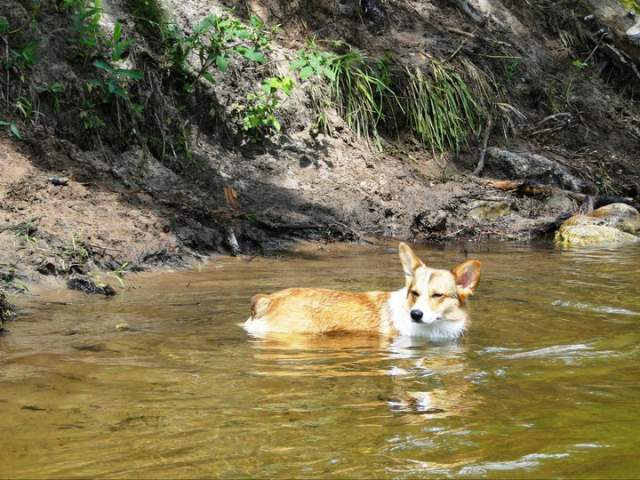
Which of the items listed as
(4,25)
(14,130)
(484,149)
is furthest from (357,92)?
(14,130)

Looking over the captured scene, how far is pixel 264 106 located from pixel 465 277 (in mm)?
5601

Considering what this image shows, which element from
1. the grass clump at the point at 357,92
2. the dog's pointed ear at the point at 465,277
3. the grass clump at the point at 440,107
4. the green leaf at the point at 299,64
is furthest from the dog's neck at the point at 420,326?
the grass clump at the point at 440,107

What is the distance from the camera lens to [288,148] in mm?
11375

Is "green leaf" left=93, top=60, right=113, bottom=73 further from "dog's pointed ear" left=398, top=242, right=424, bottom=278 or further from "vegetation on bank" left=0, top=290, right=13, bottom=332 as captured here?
"dog's pointed ear" left=398, top=242, right=424, bottom=278

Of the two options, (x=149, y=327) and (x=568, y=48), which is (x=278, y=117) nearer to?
(x=149, y=327)

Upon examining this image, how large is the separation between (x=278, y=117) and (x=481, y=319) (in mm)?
6096

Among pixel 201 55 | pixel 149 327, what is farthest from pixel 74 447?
pixel 201 55

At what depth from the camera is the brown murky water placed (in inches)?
118

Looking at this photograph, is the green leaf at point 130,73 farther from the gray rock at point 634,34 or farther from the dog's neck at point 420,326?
the gray rock at point 634,34

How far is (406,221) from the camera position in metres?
11.1

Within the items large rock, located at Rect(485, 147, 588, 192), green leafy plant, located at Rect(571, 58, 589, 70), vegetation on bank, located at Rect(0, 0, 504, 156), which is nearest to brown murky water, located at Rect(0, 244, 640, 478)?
vegetation on bank, located at Rect(0, 0, 504, 156)

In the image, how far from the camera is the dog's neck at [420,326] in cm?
575

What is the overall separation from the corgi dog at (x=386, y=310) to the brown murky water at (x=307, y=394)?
0.20 meters

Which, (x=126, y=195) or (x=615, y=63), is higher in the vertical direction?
(x=615, y=63)
